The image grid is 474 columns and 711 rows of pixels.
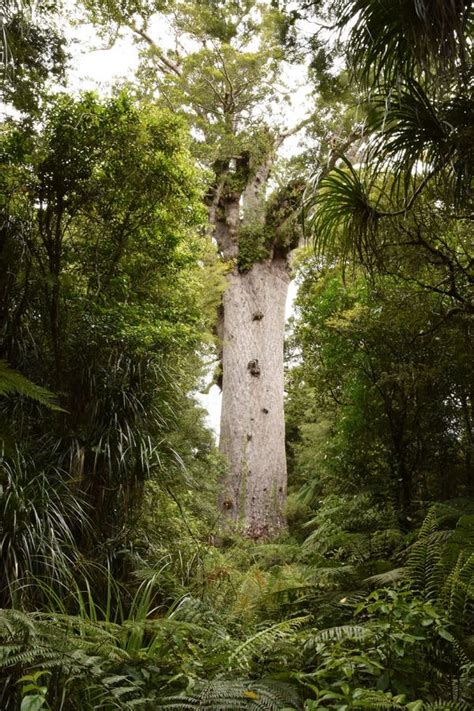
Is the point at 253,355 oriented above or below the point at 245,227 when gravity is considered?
below

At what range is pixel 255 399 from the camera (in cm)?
923

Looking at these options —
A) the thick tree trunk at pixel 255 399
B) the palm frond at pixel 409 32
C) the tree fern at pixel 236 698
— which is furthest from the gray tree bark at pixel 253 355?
the tree fern at pixel 236 698

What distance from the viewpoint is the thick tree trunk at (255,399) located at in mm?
8602

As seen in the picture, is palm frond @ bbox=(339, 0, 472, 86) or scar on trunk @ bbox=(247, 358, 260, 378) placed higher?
palm frond @ bbox=(339, 0, 472, 86)

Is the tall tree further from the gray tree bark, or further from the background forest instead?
the background forest

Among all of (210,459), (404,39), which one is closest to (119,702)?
(404,39)

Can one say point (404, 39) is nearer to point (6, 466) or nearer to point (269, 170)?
point (6, 466)

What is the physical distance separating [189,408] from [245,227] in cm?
434

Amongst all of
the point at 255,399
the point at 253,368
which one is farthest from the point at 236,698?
the point at 253,368

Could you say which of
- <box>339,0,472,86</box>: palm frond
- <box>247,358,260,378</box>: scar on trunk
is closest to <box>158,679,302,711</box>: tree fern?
<box>339,0,472,86</box>: palm frond

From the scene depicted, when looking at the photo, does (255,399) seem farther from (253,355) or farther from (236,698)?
(236,698)

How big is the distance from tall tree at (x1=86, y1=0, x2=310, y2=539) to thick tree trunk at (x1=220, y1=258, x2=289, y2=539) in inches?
0.7

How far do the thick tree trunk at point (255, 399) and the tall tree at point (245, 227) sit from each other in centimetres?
2

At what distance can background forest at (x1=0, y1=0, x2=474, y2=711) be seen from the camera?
2.22 metres
